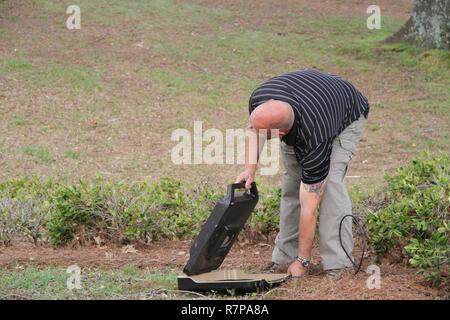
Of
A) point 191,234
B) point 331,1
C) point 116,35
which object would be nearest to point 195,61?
point 116,35

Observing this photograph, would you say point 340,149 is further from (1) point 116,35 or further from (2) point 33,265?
(1) point 116,35

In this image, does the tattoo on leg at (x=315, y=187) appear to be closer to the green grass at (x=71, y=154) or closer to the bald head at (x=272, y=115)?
the bald head at (x=272, y=115)

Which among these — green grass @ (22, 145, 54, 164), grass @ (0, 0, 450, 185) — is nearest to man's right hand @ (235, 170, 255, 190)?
grass @ (0, 0, 450, 185)

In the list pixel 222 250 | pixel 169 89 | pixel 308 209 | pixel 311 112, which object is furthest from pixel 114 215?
pixel 169 89

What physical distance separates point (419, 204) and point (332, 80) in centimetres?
100

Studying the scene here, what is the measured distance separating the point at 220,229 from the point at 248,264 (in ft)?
3.02

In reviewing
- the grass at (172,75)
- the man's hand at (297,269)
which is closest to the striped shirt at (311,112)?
the man's hand at (297,269)

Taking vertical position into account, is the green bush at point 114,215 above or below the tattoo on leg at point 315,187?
below

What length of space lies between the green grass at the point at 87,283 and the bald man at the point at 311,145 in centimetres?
86

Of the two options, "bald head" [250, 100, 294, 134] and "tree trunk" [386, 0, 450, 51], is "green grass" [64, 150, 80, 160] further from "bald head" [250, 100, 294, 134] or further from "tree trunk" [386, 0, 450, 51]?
"tree trunk" [386, 0, 450, 51]

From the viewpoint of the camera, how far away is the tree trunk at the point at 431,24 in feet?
47.5

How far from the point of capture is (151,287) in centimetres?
486

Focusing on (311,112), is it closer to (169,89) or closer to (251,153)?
(251,153)

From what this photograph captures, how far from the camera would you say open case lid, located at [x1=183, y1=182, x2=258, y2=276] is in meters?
4.74
